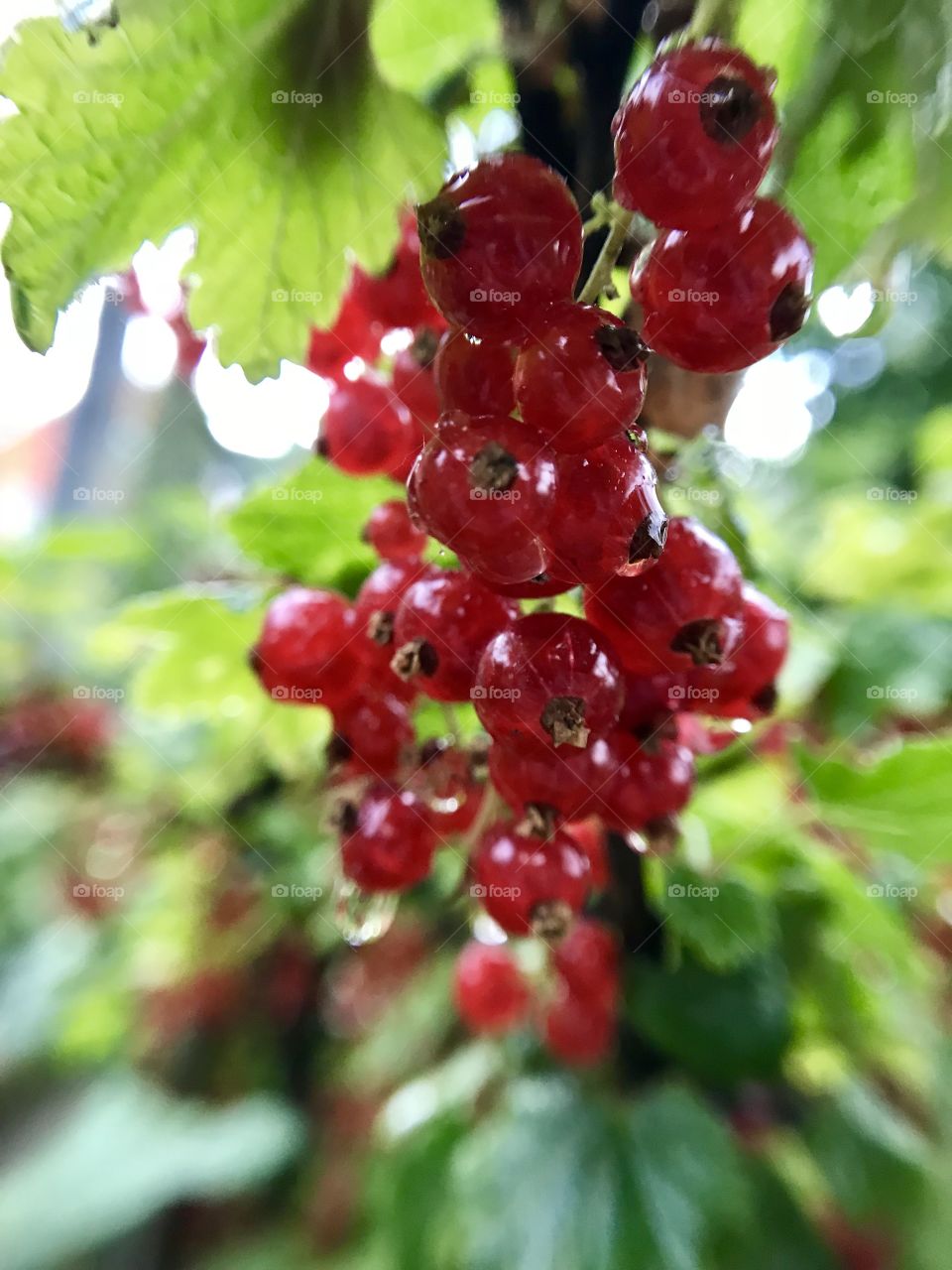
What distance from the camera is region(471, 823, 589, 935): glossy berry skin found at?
476 mm

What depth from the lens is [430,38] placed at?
0.54m

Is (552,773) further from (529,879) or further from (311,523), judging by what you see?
(311,523)

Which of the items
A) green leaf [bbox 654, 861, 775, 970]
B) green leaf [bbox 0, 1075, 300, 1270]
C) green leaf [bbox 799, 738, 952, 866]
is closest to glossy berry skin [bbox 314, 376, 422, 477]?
green leaf [bbox 654, 861, 775, 970]

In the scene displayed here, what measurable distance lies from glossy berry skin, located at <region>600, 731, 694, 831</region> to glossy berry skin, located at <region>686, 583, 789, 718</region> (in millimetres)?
34

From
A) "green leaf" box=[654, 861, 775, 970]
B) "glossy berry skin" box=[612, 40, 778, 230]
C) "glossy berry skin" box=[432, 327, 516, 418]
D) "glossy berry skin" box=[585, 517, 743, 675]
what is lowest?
"green leaf" box=[654, 861, 775, 970]

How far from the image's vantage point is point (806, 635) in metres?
0.90

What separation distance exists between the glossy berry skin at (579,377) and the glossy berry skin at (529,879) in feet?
0.72

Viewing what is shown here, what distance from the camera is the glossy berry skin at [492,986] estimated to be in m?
0.84

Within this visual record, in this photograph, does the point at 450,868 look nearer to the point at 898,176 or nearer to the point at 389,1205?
the point at 389,1205

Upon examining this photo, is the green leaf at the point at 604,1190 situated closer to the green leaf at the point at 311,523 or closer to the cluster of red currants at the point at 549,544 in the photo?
the cluster of red currants at the point at 549,544

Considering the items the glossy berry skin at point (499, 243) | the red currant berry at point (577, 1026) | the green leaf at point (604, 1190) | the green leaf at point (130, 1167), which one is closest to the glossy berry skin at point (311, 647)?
the glossy berry skin at point (499, 243)

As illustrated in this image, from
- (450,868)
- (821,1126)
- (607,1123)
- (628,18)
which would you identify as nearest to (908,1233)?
(821,1126)

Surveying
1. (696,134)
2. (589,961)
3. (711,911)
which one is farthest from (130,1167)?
(696,134)

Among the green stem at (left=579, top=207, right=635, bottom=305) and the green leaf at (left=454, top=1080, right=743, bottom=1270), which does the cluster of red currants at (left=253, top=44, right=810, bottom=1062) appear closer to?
the green stem at (left=579, top=207, right=635, bottom=305)
